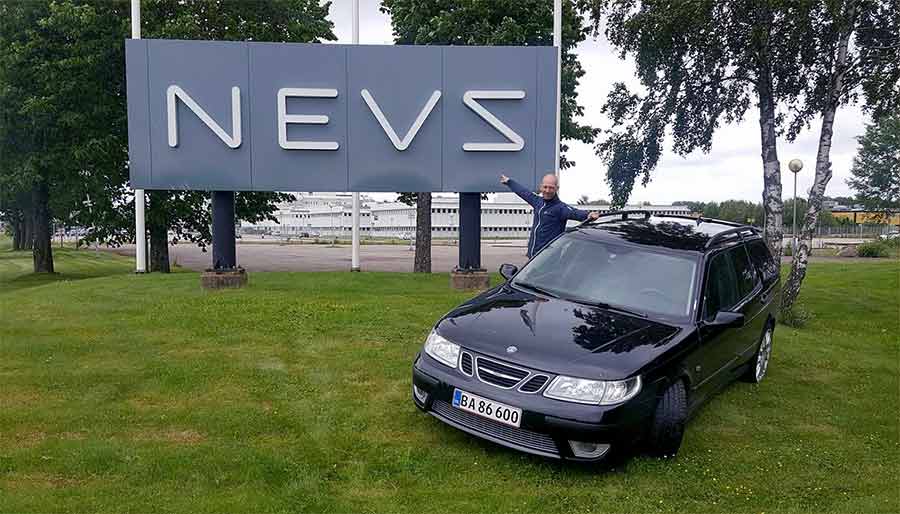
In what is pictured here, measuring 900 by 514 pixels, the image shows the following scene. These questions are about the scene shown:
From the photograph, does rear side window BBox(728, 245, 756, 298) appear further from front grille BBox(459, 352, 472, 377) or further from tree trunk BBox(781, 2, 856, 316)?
tree trunk BBox(781, 2, 856, 316)

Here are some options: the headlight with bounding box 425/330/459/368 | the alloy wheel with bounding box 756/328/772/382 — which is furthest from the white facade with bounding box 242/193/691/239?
the headlight with bounding box 425/330/459/368

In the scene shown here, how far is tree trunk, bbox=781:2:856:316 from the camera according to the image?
1020 centimetres

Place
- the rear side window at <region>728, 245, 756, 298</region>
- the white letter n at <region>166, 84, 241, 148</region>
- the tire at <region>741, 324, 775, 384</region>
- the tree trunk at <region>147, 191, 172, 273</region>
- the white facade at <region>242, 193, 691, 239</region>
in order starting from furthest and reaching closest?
the white facade at <region>242, 193, 691, 239</region> < the tree trunk at <region>147, 191, 172, 273</region> < the white letter n at <region>166, 84, 241, 148</region> < the tire at <region>741, 324, 775, 384</region> < the rear side window at <region>728, 245, 756, 298</region>

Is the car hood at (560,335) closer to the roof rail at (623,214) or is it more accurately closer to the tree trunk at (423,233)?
the roof rail at (623,214)

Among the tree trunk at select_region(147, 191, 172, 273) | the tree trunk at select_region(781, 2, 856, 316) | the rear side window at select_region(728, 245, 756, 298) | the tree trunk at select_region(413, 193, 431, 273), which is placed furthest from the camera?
the tree trunk at select_region(413, 193, 431, 273)

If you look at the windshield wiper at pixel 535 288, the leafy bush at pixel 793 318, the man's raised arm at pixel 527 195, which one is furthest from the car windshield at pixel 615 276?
the leafy bush at pixel 793 318

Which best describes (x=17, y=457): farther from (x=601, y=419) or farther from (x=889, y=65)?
(x=889, y=65)

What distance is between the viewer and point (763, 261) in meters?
6.52

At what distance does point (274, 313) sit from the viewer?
28.4 feet

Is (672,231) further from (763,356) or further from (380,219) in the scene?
(380,219)

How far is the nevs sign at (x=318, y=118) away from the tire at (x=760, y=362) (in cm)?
562

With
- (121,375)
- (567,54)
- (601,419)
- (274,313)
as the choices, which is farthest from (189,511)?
(567,54)

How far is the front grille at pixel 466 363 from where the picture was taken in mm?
4148

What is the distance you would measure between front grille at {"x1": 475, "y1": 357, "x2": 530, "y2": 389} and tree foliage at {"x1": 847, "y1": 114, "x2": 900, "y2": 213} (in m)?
49.8
